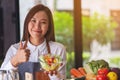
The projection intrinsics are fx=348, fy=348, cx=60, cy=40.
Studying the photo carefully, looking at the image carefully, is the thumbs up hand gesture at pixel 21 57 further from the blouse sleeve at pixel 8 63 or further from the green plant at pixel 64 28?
the green plant at pixel 64 28

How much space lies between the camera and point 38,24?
2.59 meters

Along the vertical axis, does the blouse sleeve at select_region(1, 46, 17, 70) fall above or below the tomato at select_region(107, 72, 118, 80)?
above

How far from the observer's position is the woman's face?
2588 mm

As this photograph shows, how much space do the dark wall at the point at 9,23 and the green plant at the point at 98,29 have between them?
6.10 feet

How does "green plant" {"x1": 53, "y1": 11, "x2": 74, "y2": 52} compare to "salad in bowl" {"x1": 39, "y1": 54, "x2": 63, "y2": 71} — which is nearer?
"salad in bowl" {"x1": 39, "y1": 54, "x2": 63, "y2": 71}

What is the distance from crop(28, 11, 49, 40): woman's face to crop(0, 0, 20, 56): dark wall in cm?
102

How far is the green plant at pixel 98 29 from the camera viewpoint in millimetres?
5312

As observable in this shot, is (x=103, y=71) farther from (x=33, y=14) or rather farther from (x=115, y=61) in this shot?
(x=115, y=61)

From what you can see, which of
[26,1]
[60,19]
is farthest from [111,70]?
[60,19]

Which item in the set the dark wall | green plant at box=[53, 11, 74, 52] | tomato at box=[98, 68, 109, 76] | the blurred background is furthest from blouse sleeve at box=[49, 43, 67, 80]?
green plant at box=[53, 11, 74, 52]

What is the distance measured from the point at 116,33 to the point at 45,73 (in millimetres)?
3392

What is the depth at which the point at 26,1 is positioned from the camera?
3.58m

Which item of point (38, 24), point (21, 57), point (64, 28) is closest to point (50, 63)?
point (21, 57)

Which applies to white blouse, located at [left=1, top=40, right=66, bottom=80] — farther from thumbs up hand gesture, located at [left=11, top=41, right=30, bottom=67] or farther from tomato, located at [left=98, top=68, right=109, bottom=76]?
tomato, located at [left=98, top=68, right=109, bottom=76]
